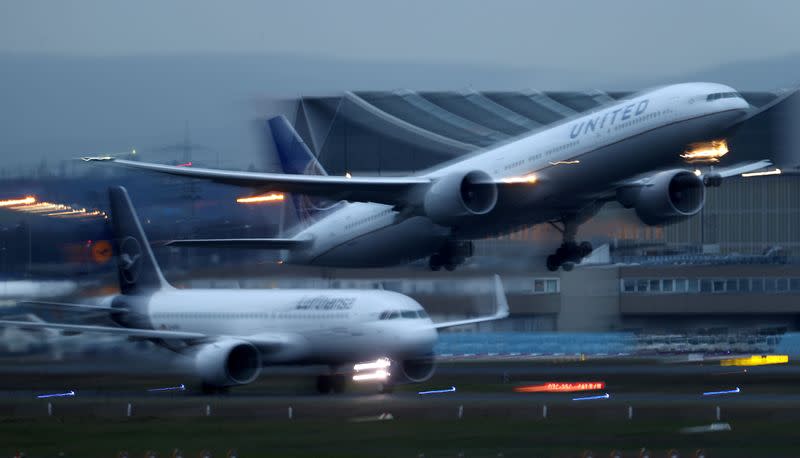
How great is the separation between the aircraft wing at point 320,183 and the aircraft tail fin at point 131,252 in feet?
8.73

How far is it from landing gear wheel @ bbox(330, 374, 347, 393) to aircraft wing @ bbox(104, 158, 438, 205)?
20.7 feet

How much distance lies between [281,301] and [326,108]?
88.8 ft

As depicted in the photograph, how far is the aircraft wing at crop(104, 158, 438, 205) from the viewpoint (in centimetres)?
3419

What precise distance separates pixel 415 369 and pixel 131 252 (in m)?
9.71

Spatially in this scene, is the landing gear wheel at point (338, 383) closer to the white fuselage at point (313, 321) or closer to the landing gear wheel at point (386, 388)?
the white fuselage at point (313, 321)

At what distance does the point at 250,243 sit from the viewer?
3612 centimetres

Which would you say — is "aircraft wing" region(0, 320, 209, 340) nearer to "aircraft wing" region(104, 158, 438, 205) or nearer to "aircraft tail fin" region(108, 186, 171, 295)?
"aircraft tail fin" region(108, 186, 171, 295)

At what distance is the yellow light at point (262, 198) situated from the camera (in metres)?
37.9

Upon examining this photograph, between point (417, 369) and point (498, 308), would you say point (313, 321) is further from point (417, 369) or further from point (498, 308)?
point (498, 308)

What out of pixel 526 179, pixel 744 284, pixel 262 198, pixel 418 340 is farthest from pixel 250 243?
pixel 744 284

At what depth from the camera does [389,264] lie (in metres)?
36.0

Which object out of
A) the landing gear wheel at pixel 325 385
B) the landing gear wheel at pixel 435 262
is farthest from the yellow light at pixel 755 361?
the landing gear wheel at pixel 325 385

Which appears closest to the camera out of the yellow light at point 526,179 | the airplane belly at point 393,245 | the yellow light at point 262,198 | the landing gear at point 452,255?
the yellow light at point 526,179

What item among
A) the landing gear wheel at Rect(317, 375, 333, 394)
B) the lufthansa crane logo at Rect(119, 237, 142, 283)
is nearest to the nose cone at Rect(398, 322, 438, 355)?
the landing gear wheel at Rect(317, 375, 333, 394)
